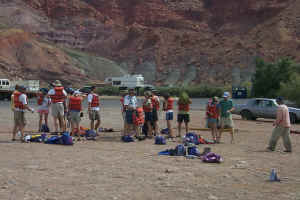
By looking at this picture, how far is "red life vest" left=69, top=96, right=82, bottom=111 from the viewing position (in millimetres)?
14164

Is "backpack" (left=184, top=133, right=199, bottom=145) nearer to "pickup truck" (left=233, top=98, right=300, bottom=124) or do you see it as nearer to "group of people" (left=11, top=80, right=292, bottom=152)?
"group of people" (left=11, top=80, right=292, bottom=152)

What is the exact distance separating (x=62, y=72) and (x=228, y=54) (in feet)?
113

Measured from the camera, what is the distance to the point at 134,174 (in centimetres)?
879

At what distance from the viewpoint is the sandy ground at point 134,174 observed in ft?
23.7

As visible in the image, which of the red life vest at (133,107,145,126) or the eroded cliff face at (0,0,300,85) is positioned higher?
the eroded cliff face at (0,0,300,85)

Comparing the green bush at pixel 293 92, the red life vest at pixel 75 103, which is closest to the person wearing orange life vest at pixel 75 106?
the red life vest at pixel 75 103

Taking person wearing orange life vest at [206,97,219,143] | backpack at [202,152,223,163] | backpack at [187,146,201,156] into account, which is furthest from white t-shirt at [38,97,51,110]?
backpack at [202,152,223,163]

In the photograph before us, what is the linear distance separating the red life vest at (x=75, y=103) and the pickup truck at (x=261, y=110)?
1400 cm

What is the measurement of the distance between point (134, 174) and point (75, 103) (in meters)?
5.95

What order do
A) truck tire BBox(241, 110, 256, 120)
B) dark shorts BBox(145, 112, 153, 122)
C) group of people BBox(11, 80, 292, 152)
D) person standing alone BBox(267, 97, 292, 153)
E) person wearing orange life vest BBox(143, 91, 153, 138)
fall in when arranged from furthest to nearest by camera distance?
truck tire BBox(241, 110, 256, 120), dark shorts BBox(145, 112, 153, 122), person wearing orange life vest BBox(143, 91, 153, 138), group of people BBox(11, 80, 292, 152), person standing alone BBox(267, 97, 292, 153)

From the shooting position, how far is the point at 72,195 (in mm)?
7008

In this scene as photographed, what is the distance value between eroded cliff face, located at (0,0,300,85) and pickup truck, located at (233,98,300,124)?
59810 millimetres

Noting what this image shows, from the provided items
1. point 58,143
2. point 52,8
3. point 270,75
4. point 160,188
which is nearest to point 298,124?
point 58,143

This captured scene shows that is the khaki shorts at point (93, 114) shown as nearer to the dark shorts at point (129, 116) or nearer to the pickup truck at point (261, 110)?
the dark shorts at point (129, 116)
